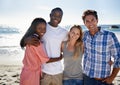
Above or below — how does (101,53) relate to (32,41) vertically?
below

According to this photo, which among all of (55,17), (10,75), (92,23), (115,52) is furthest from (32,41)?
(10,75)

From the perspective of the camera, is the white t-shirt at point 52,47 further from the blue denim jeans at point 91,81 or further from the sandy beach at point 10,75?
the sandy beach at point 10,75

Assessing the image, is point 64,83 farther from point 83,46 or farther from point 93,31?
point 93,31

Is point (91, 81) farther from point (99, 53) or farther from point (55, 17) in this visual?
point (55, 17)

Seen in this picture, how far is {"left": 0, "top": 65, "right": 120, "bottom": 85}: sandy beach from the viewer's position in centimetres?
843

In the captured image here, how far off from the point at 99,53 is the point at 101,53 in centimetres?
3

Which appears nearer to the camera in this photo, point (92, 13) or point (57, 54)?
point (92, 13)

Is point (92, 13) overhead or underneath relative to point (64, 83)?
overhead

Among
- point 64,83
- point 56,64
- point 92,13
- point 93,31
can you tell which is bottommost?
point 64,83

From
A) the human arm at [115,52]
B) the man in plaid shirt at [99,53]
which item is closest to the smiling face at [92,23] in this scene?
the man in plaid shirt at [99,53]

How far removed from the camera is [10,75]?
941 cm

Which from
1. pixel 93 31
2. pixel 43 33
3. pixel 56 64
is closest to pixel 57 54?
pixel 56 64

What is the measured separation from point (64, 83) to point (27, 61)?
858 millimetres

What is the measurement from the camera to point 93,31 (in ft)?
13.9
